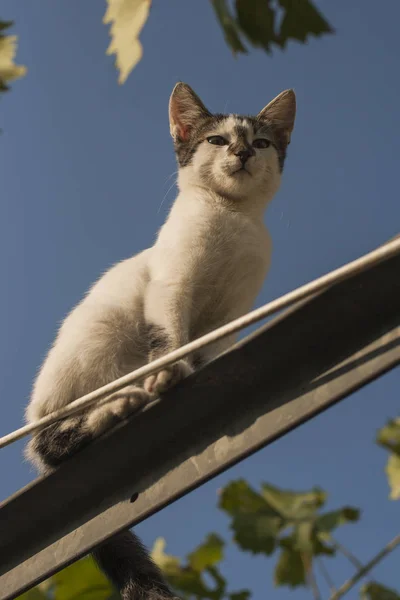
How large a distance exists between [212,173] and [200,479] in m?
2.04

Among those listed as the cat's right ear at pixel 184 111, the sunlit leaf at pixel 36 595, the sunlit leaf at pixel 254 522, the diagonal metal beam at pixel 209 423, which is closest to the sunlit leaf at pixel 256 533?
the sunlit leaf at pixel 254 522

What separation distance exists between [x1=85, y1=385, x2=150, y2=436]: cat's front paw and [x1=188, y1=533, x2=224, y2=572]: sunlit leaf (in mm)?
542

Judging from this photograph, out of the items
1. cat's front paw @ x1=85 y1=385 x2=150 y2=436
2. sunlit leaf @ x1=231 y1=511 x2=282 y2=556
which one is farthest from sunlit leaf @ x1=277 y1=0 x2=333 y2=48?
cat's front paw @ x1=85 y1=385 x2=150 y2=436

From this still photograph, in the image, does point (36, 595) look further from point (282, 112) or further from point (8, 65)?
point (282, 112)

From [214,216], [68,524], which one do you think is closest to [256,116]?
[214,216]

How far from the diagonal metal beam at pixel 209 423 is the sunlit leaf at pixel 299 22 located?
0.53 m

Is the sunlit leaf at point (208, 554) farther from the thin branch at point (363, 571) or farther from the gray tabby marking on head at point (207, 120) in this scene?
the gray tabby marking on head at point (207, 120)

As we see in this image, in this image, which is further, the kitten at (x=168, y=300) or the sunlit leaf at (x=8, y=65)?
the kitten at (x=168, y=300)

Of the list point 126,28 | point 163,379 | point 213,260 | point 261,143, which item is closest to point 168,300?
point 213,260

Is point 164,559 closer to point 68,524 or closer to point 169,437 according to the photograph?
point 68,524

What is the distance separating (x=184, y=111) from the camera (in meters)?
3.74

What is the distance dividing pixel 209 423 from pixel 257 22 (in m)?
0.98

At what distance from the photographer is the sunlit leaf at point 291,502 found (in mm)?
1703

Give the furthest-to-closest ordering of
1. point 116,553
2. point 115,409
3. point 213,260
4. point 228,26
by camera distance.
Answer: point 213,260 < point 116,553 < point 115,409 < point 228,26
